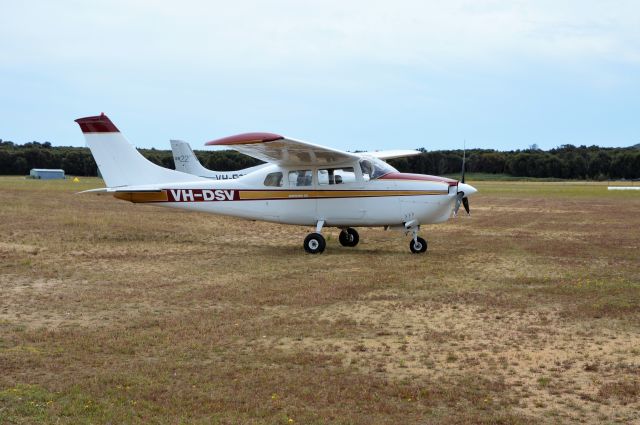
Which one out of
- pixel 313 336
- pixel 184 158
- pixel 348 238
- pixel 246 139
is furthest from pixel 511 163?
pixel 313 336

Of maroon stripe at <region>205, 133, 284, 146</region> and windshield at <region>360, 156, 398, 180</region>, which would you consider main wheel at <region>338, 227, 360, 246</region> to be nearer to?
windshield at <region>360, 156, 398, 180</region>

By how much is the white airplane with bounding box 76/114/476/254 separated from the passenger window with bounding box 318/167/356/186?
2cm

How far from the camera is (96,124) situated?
16.8 m

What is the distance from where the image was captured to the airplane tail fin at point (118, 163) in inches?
662

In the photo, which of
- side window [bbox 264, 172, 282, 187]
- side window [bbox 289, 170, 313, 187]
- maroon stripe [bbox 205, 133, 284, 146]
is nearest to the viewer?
maroon stripe [bbox 205, 133, 284, 146]

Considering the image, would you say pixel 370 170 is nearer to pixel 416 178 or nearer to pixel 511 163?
pixel 416 178

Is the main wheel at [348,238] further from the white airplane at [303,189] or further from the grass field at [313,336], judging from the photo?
the grass field at [313,336]

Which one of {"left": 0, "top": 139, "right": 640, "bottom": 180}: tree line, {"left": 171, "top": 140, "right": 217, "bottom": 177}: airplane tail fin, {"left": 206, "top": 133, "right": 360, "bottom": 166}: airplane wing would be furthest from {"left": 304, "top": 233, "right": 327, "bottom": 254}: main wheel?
{"left": 0, "top": 139, "right": 640, "bottom": 180}: tree line

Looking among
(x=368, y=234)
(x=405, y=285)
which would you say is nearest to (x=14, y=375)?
(x=405, y=285)

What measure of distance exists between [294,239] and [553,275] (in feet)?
26.8

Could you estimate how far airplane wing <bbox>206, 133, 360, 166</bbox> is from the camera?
13.4m

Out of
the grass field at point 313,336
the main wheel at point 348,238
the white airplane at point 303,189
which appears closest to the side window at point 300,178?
the white airplane at point 303,189

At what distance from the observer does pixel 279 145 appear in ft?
46.8

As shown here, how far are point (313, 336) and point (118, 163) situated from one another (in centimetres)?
1096
